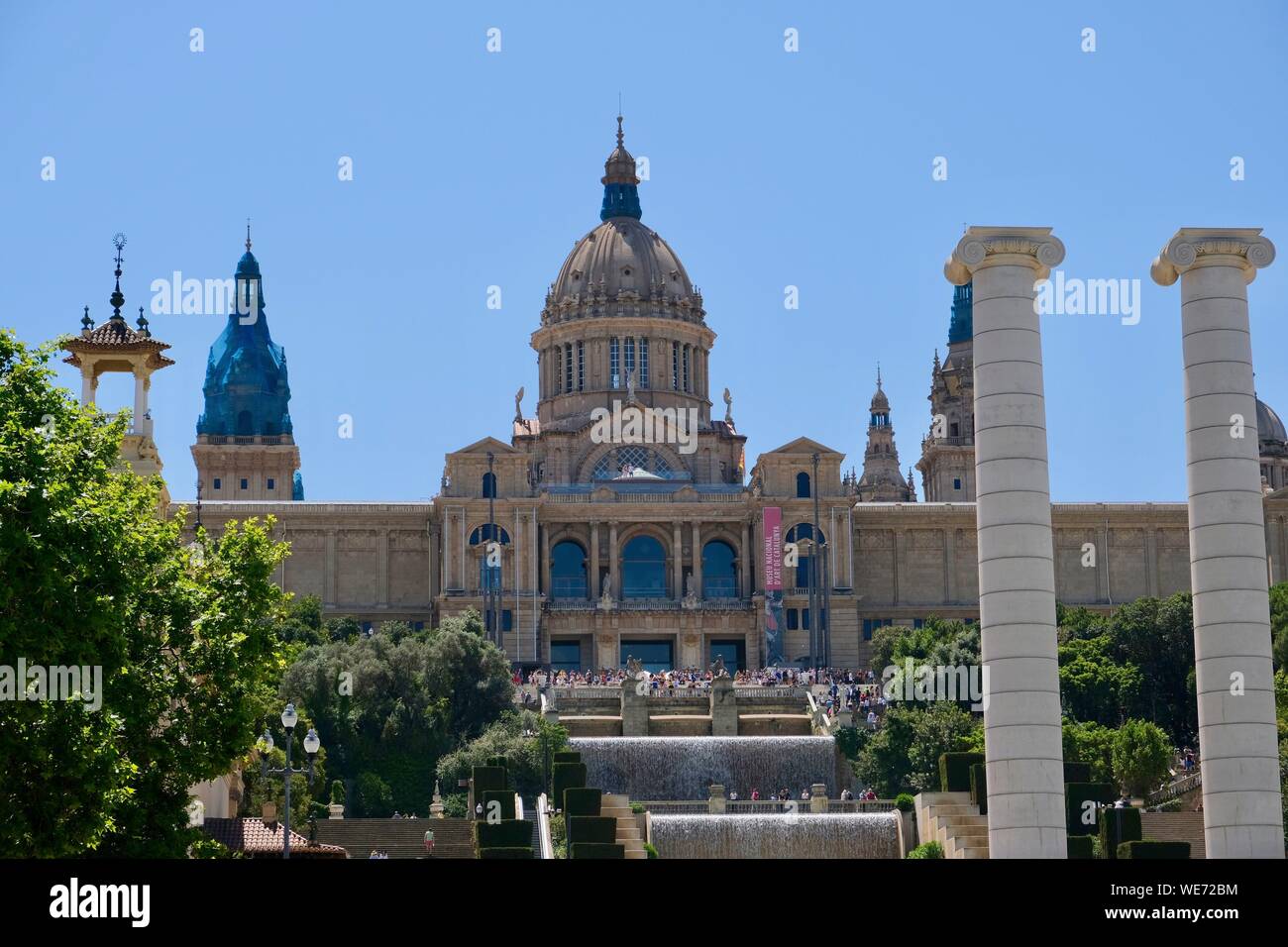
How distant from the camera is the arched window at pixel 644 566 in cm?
11350

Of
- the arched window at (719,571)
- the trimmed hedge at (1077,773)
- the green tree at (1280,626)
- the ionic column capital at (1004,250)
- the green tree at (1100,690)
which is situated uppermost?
the arched window at (719,571)

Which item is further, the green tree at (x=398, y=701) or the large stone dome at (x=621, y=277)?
the large stone dome at (x=621, y=277)

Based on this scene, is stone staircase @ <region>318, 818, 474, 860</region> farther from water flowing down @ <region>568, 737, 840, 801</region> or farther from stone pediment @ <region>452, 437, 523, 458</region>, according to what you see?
stone pediment @ <region>452, 437, 523, 458</region>

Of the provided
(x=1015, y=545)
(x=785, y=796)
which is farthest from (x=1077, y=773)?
(x=1015, y=545)

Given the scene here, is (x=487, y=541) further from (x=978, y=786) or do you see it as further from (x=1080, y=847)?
(x=1080, y=847)

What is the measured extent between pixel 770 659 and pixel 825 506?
29.5ft

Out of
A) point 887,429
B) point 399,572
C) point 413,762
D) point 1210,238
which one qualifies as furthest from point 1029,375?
point 887,429

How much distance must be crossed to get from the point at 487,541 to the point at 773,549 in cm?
1308

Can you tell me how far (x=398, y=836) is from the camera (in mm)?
63094

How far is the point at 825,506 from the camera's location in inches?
4405

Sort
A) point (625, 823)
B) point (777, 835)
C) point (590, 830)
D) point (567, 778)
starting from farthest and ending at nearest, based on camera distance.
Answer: point (567, 778)
point (777, 835)
point (625, 823)
point (590, 830)

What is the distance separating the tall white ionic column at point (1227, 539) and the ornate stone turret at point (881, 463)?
11300 cm

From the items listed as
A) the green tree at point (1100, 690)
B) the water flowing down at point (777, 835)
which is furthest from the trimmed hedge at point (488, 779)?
the green tree at point (1100, 690)

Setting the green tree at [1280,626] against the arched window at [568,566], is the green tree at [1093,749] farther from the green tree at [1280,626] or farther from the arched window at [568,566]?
the arched window at [568,566]
